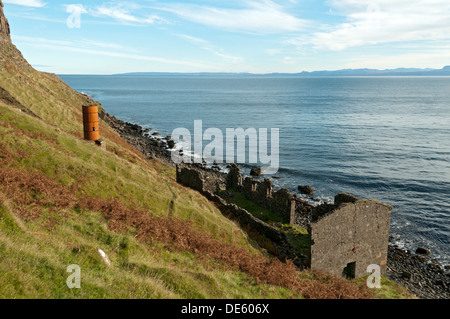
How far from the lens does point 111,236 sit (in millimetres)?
14953

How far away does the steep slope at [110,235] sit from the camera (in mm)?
10305

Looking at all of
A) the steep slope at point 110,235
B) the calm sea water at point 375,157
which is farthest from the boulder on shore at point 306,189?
the steep slope at point 110,235

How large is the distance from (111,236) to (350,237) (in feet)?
55.3

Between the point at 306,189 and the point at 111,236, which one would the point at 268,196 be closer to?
the point at 111,236

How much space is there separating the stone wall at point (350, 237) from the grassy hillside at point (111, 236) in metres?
2.44

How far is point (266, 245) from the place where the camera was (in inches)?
911

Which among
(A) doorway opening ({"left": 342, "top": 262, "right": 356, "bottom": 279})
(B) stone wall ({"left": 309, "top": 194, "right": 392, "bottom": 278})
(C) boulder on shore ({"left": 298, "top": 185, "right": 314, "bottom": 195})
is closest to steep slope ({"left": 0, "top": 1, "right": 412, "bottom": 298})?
(B) stone wall ({"left": 309, "top": 194, "right": 392, "bottom": 278})

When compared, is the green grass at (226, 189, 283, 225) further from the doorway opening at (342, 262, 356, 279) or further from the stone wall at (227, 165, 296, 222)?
the doorway opening at (342, 262, 356, 279)

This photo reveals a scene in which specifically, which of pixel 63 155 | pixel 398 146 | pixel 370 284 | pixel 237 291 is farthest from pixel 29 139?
pixel 398 146

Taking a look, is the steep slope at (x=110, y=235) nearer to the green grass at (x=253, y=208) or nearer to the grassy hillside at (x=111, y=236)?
the grassy hillside at (x=111, y=236)

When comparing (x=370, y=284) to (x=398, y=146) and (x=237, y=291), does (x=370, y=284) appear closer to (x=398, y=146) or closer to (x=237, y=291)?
(x=237, y=291)

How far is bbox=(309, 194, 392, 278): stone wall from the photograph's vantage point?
71.3ft

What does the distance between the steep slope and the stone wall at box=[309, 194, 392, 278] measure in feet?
9.42

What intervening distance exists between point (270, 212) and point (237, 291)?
19437 millimetres
